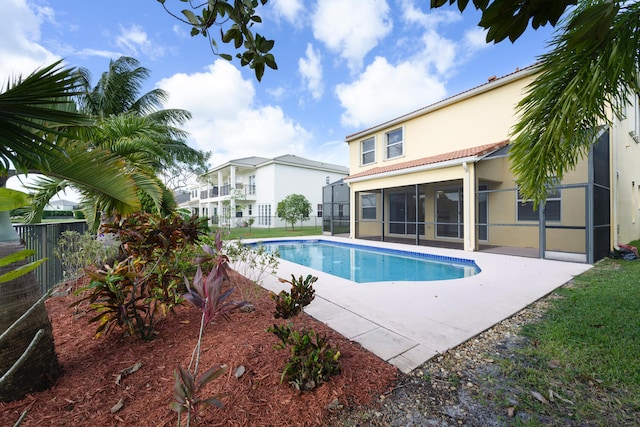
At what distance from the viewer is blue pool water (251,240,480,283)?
8.34 meters

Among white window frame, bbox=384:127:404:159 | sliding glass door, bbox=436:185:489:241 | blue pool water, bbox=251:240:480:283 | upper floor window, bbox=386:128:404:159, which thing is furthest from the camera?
upper floor window, bbox=386:128:404:159

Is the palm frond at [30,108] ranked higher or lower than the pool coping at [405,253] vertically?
higher

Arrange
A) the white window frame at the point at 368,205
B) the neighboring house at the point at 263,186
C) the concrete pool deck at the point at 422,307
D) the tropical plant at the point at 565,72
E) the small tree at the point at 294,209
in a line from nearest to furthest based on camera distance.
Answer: the tropical plant at the point at 565,72, the concrete pool deck at the point at 422,307, the white window frame at the point at 368,205, the small tree at the point at 294,209, the neighboring house at the point at 263,186

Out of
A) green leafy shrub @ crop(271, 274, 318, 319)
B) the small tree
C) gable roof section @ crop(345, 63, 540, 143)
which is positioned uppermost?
gable roof section @ crop(345, 63, 540, 143)

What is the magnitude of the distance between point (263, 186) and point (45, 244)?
23327 millimetres

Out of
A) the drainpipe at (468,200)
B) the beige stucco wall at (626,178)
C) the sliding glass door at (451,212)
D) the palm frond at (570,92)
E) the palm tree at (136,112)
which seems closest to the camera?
the palm frond at (570,92)

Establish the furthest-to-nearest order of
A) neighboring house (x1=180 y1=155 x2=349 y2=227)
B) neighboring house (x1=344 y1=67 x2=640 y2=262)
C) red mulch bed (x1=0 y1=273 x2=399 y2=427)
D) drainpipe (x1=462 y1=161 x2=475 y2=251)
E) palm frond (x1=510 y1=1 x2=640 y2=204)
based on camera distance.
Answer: neighboring house (x1=180 y1=155 x2=349 y2=227), drainpipe (x1=462 y1=161 x2=475 y2=251), neighboring house (x1=344 y1=67 x2=640 y2=262), palm frond (x1=510 y1=1 x2=640 y2=204), red mulch bed (x1=0 y1=273 x2=399 y2=427)

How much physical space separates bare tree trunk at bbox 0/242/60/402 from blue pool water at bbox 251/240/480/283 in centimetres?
627

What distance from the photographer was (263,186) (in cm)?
2812

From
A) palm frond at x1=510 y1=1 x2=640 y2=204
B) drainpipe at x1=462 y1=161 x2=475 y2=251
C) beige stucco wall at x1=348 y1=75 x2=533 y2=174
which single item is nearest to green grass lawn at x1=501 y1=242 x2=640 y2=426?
palm frond at x1=510 y1=1 x2=640 y2=204

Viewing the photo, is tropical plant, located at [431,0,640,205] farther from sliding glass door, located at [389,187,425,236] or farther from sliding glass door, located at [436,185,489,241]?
sliding glass door, located at [389,187,425,236]

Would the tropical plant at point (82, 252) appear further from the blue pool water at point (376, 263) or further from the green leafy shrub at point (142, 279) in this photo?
the blue pool water at point (376, 263)

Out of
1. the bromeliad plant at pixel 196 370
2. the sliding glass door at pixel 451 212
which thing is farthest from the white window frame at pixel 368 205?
the bromeliad plant at pixel 196 370

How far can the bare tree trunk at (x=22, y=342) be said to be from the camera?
2.10 m
